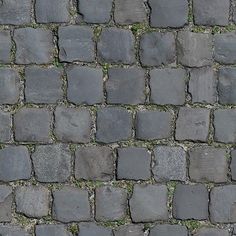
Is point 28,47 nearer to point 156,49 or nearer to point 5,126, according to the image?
point 5,126

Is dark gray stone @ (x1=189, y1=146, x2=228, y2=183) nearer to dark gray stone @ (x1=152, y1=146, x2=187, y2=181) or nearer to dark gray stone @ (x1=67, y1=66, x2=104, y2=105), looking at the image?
dark gray stone @ (x1=152, y1=146, x2=187, y2=181)

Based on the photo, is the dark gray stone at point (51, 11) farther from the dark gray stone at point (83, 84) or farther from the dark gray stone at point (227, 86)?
the dark gray stone at point (227, 86)

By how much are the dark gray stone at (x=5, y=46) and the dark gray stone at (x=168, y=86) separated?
76 centimetres

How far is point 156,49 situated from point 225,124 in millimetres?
543

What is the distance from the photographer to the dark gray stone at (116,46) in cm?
348

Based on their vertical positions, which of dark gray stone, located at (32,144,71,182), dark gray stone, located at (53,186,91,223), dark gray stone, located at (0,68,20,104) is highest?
dark gray stone, located at (0,68,20,104)

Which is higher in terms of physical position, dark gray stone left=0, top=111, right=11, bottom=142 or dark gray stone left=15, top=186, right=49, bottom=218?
dark gray stone left=0, top=111, right=11, bottom=142

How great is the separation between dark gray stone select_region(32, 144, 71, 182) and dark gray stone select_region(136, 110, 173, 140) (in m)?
0.40

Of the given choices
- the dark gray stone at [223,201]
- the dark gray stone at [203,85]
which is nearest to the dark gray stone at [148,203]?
the dark gray stone at [223,201]

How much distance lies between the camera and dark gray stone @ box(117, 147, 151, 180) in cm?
348

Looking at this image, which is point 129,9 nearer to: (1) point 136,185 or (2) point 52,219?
(1) point 136,185

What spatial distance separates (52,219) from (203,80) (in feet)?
3.58

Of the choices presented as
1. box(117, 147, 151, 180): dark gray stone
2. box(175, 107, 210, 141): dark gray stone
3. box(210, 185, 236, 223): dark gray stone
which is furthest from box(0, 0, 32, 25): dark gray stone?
box(210, 185, 236, 223): dark gray stone

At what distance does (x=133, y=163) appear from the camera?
3.48 m
